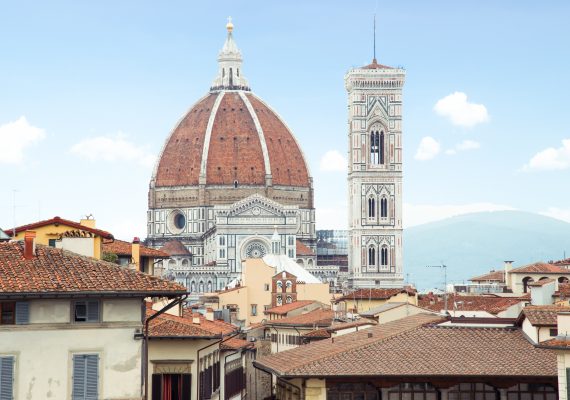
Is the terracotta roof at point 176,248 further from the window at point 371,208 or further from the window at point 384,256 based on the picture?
the window at point 384,256

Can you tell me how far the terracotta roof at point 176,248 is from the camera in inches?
7377

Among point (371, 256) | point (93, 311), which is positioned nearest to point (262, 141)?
point (371, 256)

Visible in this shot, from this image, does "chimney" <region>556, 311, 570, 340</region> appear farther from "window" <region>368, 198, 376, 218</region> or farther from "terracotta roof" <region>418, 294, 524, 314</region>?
"window" <region>368, 198, 376, 218</region>

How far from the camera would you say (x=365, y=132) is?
6939 inches

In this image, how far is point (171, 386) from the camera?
33.7 m

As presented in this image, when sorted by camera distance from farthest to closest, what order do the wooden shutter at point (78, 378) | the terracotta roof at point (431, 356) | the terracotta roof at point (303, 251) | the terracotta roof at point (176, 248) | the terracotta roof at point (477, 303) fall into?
the terracotta roof at point (176, 248)
the terracotta roof at point (303, 251)
the terracotta roof at point (477, 303)
the terracotta roof at point (431, 356)
the wooden shutter at point (78, 378)

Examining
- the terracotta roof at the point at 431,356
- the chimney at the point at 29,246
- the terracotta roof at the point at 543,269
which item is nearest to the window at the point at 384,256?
the terracotta roof at the point at 543,269

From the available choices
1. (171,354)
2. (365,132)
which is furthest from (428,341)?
(365,132)

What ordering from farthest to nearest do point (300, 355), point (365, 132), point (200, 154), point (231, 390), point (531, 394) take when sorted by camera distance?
point (200, 154) < point (365, 132) < point (231, 390) < point (300, 355) < point (531, 394)

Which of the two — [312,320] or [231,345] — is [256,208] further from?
[231,345]

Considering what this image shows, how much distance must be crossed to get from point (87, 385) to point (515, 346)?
35.5 feet

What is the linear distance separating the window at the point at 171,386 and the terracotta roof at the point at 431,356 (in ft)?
6.08

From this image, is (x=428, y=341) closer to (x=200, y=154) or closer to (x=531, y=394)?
(x=531, y=394)

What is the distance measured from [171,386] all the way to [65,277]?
7.59m
